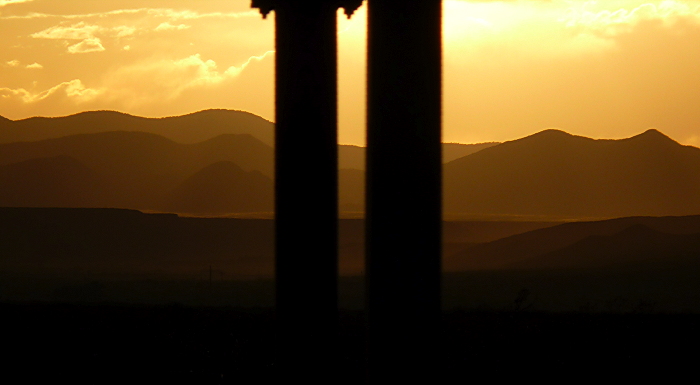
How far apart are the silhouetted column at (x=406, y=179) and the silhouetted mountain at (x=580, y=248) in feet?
536

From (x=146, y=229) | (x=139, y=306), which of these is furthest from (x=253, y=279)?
(x=139, y=306)

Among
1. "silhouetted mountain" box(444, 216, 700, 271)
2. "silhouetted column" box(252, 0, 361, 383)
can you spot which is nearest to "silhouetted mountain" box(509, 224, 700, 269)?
"silhouetted mountain" box(444, 216, 700, 271)

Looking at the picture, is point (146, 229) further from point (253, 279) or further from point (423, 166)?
point (423, 166)

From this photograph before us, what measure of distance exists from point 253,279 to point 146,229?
239 feet

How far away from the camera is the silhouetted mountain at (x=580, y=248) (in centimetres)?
17675

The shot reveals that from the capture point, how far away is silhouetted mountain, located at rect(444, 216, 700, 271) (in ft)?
580

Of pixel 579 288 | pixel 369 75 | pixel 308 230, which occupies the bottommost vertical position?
pixel 579 288

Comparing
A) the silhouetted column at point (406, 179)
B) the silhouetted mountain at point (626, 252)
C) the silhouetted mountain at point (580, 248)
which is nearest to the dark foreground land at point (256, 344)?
the silhouetted column at point (406, 179)

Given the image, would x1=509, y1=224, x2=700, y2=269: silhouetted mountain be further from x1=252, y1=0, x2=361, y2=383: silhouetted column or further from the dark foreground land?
x1=252, y1=0, x2=361, y2=383: silhouetted column

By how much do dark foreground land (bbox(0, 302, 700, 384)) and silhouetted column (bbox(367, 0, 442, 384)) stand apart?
3.62m

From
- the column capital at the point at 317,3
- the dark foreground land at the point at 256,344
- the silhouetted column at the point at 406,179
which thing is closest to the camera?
the silhouetted column at the point at 406,179

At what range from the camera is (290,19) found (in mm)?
11328

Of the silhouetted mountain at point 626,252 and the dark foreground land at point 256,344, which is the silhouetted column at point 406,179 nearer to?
the dark foreground land at point 256,344

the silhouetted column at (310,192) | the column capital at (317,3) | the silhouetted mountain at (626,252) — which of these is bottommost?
the silhouetted mountain at (626,252)
